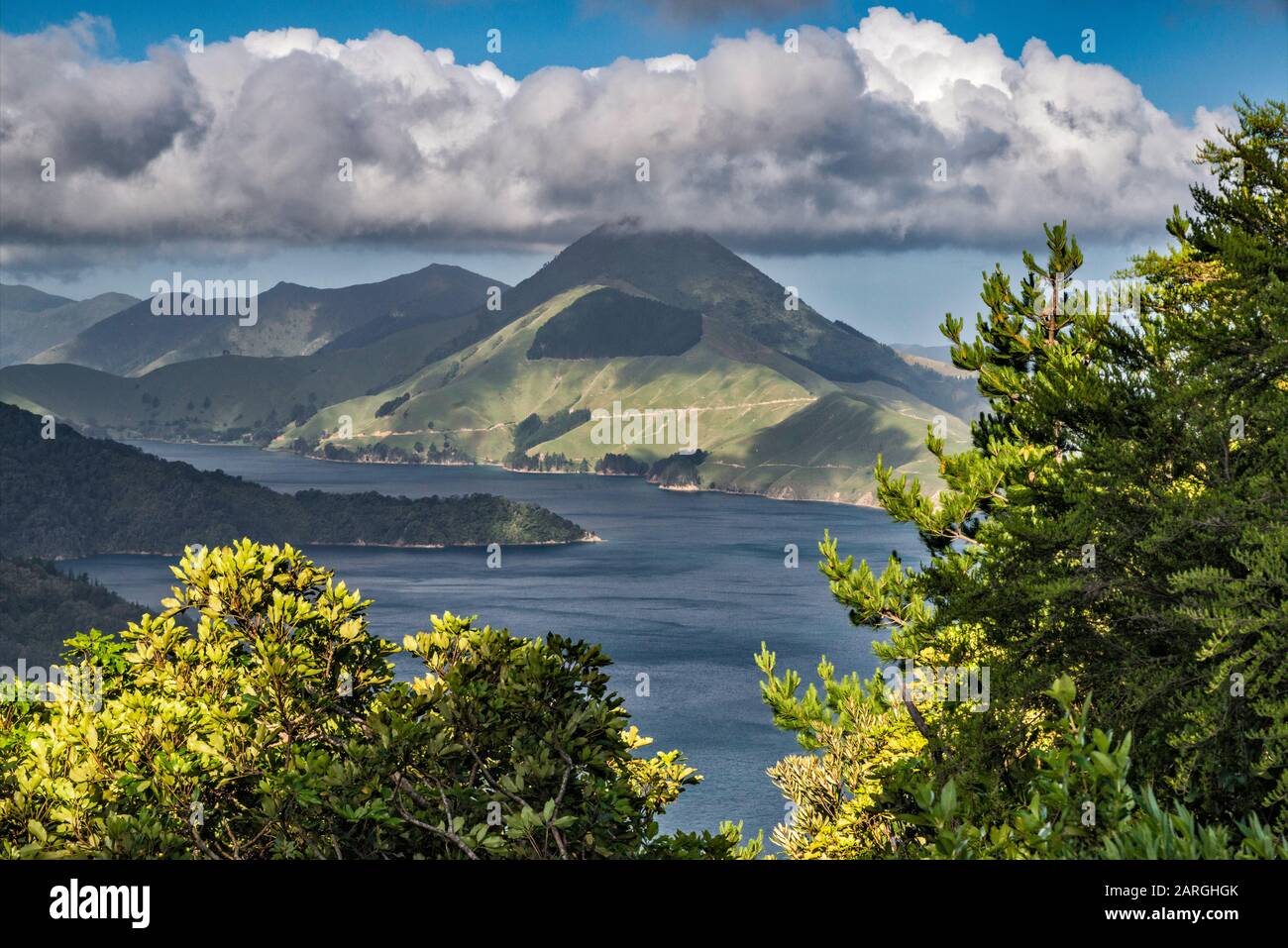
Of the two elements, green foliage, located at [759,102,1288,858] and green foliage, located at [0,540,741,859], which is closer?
green foliage, located at [0,540,741,859]

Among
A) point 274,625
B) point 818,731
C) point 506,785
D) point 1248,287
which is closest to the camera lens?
point 506,785

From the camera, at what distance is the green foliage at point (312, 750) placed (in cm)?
1126

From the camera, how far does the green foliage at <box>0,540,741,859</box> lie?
11.3 meters

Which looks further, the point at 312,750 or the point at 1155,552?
the point at 1155,552

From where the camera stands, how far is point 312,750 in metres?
13.0

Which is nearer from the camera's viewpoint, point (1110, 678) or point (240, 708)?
point (240, 708)

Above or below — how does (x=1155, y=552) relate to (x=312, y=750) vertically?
above

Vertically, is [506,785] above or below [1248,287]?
below

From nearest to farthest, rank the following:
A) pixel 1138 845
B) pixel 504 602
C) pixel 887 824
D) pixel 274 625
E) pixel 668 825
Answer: pixel 1138 845
pixel 274 625
pixel 887 824
pixel 668 825
pixel 504 602

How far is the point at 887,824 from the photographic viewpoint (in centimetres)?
2358

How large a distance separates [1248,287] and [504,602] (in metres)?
181

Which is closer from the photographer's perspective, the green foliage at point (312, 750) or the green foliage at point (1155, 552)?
the green foliage at point (312, 750)

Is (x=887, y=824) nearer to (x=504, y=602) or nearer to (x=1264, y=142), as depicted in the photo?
(x=1264, y=142)

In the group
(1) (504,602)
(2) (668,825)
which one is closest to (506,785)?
(2) (668,825)
